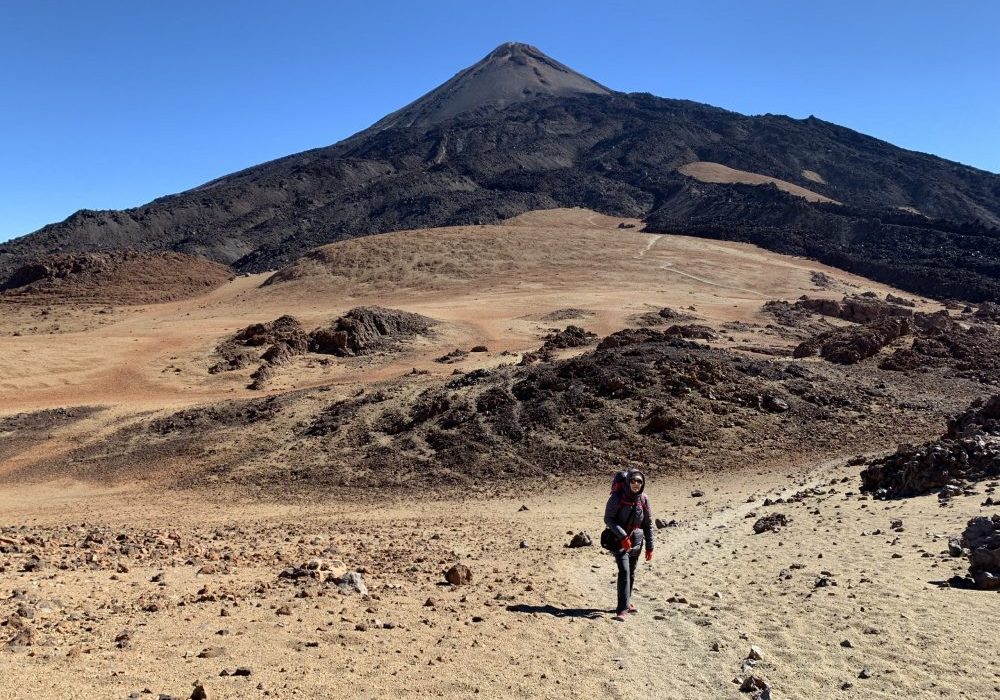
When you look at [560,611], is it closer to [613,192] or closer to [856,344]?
[856,344]

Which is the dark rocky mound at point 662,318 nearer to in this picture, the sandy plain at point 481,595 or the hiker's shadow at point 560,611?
the sandy plain at point 481,595

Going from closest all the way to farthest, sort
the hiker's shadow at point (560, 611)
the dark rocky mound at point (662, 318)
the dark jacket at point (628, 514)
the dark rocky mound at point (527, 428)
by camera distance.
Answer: the hiker's shadow at point (560, 611)
the dark jacket at point (628, 514)
the dark rocky mound at point (527, 428)
the dark rocky mound at point (662, 318)

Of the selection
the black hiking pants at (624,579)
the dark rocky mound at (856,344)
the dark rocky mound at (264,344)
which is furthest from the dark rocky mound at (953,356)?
the dark rocky mound at (264,344)

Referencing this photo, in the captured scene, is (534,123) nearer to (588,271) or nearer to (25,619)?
(588,271)

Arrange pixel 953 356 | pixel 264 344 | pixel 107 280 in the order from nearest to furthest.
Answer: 1. pixel 953 356
2. pixel 264 344
3. pixel 107 280

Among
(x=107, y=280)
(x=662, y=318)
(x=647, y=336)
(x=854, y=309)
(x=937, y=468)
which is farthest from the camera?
(x=107, y=280)

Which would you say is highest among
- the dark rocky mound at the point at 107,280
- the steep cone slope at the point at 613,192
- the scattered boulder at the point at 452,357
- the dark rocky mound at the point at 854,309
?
the steep cone slope at the point at 613,192

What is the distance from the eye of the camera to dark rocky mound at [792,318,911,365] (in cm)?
1938

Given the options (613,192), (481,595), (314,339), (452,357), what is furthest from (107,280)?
(613,192)

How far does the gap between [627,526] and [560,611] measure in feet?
3.18

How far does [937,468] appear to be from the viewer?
10016 mm

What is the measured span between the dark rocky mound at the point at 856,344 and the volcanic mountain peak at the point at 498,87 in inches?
5099

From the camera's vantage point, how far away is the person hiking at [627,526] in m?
6.61

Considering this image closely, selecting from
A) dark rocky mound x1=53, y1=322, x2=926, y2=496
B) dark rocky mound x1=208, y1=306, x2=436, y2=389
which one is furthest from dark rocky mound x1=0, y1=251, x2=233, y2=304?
dark rocky mound x1=53, y1=322, x2=926, y2=496
